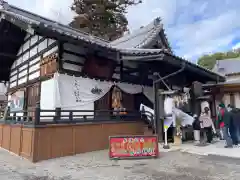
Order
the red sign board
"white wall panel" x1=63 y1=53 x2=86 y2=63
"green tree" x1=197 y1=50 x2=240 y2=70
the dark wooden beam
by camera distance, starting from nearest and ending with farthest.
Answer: the red sign board < "white wall panel" x1=63 y1=53 x2=86 y2=63 < the dark wooden beam < "green tree" x1=197 y1=50 x2=240 y2=70

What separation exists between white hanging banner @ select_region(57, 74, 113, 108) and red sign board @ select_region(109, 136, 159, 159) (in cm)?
268

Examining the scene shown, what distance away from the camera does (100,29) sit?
75.7 feet

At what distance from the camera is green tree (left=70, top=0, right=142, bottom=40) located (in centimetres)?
2273

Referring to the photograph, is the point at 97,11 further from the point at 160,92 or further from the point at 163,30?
the point at 160,92

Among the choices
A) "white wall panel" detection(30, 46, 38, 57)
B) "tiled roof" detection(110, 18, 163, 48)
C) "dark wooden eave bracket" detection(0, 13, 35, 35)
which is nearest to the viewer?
"dark wooden eave bracket" detection(0, 13, 35, 35)

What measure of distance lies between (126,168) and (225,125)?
4.78m

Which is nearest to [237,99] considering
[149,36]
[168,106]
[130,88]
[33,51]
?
[149,36]

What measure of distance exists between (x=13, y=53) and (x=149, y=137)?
10429 millimetres

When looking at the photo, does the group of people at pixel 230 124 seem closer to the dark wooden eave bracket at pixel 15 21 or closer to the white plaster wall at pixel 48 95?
the white plaster wall at pixel 48 95

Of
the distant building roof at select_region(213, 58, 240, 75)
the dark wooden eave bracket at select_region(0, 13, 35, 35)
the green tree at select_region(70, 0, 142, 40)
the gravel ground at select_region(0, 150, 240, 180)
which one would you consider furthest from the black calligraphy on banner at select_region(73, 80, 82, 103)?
the distant building roof at select_region(213, 58, 240, 75)

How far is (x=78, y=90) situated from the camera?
8.42 metres

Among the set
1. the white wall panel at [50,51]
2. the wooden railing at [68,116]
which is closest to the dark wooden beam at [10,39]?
the white wall panel at [50,51]

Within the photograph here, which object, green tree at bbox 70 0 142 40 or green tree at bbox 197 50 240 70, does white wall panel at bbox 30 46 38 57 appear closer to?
green tree at bbox 70 0 142 40

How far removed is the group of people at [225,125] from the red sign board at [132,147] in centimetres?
333
